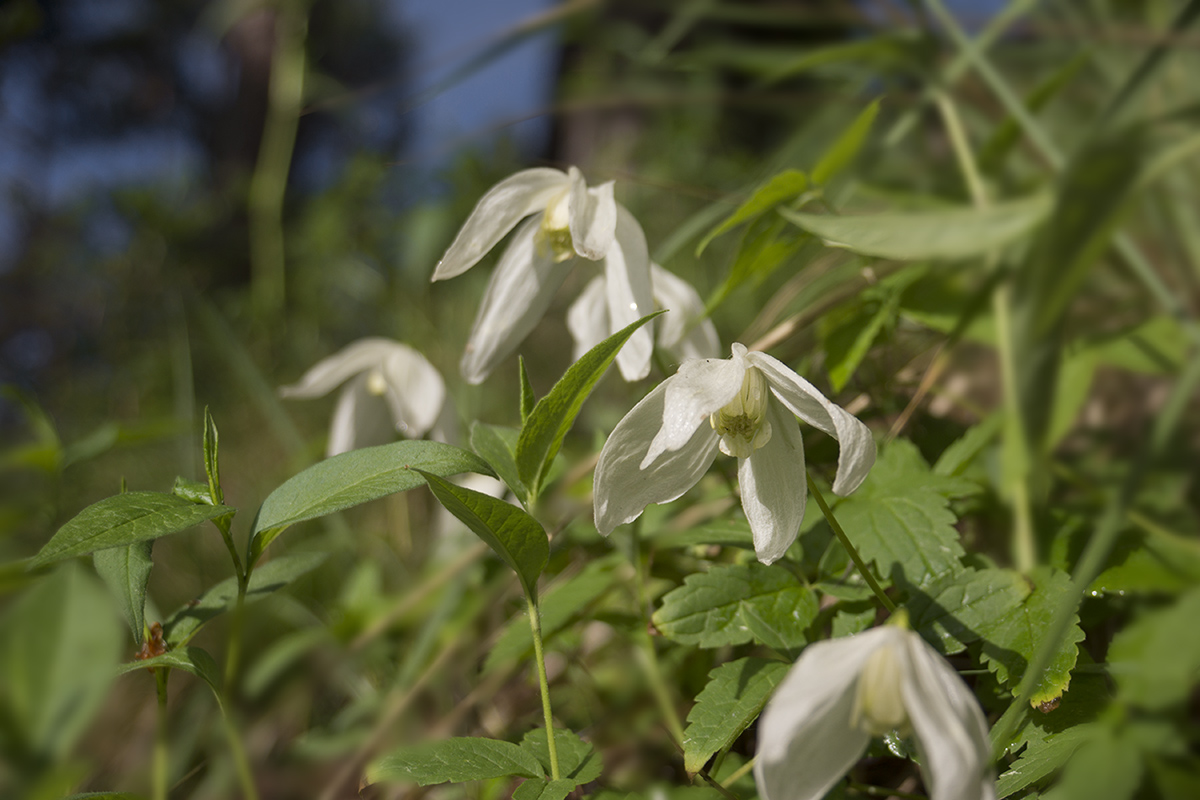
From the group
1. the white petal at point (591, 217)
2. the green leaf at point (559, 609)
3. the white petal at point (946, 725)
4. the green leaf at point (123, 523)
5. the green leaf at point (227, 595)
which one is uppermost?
the white petal at point (591, 217)

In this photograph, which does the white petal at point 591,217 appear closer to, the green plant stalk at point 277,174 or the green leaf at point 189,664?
the green leaf at point 189,664

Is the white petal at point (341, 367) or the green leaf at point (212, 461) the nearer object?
the green leaf at point (212, 461)

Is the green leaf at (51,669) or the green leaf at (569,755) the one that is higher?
the green leaf at (51,669)

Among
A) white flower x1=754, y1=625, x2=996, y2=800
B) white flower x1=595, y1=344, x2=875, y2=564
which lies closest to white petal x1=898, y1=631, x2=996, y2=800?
white flower x1=754, y1=625, x2=996, y2=800

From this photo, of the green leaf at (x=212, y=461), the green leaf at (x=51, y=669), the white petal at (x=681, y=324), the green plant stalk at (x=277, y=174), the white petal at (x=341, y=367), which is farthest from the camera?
the green plant stalk at (x=277, y=174)

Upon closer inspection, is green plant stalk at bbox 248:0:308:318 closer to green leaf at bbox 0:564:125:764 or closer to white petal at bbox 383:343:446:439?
white petal at bbox 383:343:446:439

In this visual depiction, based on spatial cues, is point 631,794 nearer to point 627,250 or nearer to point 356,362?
point 627,250

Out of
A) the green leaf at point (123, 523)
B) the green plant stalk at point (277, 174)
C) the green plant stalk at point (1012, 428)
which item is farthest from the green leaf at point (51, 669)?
the green plant stalk at point (277, 174)
